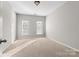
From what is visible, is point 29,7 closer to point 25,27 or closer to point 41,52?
point 25,27

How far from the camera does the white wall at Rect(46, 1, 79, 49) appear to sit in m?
3.03

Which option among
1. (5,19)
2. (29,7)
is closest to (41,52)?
(5,19)

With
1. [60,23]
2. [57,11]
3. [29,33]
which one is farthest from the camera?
[57,11]

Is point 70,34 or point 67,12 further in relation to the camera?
point 67,12

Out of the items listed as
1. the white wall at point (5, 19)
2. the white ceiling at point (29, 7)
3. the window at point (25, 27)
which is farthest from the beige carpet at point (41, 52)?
the white ceiling at point (29, 7)

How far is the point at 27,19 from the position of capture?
215 centimetres

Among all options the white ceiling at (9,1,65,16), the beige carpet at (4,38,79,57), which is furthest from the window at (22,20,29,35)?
the beige carpet at (4,38,79,57)

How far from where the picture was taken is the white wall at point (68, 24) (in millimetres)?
3031

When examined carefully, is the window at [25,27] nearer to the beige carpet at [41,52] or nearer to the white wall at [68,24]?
the beige carpet at [41,52]

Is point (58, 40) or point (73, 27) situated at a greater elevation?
point (73, 27)

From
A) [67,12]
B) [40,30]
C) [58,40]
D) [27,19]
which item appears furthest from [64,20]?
[27,19]

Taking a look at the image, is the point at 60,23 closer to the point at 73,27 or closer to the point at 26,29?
the point at 73,27

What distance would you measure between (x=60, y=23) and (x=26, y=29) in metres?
2.55

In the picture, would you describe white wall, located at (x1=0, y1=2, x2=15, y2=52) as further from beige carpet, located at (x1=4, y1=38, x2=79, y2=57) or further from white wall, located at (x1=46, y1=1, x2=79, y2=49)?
white wall, located at (x1=46, y1=1, x2=79, y2=49)
